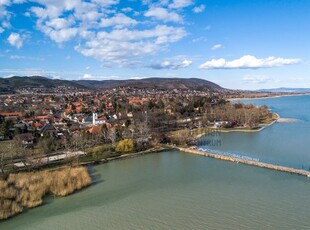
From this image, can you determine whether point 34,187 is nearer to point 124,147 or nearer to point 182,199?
point 182,199

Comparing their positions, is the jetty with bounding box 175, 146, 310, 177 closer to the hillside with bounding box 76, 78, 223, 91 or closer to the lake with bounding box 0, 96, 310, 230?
the lake with bounding box 0, 96, 310, 230

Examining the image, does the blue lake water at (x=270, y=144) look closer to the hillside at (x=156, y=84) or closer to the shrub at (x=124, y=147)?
the shrub at (x=124, y=147)

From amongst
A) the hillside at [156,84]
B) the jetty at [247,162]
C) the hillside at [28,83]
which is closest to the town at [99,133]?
the jetty at [247,162]

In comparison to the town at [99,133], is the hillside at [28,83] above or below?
above

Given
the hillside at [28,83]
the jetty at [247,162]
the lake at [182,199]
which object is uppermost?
the hillside at [28,83]

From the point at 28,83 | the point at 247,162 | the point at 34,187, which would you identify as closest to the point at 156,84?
the point at 28,83

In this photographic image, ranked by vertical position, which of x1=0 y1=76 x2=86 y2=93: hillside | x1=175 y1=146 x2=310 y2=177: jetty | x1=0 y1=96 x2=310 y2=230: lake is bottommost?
x1=0 y1=96 x2=310 y2=230: lake

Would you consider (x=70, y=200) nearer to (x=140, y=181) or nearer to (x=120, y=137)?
(x=140, y=181)

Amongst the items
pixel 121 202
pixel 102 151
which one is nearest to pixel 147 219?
pixel 121 202

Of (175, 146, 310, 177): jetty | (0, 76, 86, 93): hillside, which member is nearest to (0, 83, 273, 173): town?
(175, 146, 310, 177): jetty
